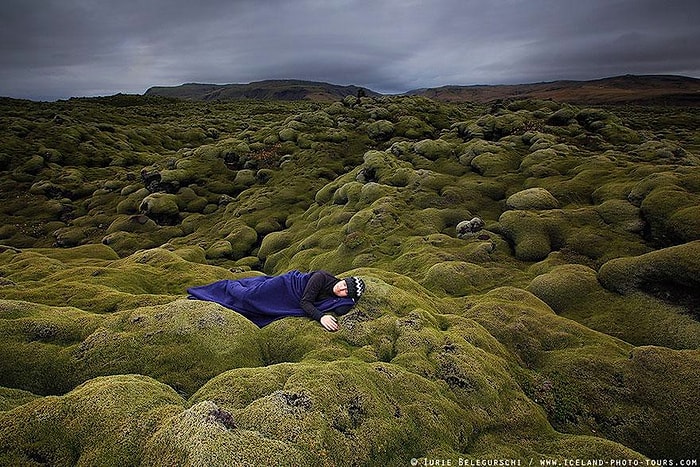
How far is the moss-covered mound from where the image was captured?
6.30 meters

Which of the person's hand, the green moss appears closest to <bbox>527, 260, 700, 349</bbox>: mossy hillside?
the green moss

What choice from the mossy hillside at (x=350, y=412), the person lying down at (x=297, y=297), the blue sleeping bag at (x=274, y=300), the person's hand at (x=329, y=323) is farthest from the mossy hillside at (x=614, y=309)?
the person's hand at (x=329, y=323)

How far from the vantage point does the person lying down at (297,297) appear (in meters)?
10.9

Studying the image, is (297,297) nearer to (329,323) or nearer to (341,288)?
(341,288)

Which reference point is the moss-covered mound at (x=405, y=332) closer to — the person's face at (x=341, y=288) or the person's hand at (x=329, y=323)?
the person's hand at (x=329, y=323)

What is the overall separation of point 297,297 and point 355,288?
66.6 inches

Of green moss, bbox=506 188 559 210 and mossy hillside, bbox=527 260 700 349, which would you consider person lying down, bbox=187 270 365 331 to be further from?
green moss, bbox=506 188 559 210

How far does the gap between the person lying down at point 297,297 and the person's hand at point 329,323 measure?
0.12 m

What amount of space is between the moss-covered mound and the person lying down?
441mm

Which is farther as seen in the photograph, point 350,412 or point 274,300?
point 274,300

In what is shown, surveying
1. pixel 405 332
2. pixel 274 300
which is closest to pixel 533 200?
pixel 405 332

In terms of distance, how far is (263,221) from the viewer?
121 feet

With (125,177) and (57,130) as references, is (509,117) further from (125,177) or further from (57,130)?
(57,130)

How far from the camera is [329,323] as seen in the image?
33.5ft
